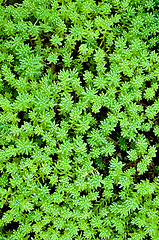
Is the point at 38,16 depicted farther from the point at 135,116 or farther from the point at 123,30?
the point at 135,116

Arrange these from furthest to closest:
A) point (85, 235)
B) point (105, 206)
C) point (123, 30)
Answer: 1. point (123, 30)
2. point (105, 206)
3. point (85, 235)

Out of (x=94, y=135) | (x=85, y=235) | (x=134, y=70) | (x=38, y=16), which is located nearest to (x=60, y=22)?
(x=38, y=16)

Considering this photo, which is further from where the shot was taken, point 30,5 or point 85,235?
point 30,5

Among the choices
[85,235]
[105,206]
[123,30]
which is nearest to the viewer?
[85,235]

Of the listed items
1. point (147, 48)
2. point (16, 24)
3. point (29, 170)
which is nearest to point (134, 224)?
point (29, 170)

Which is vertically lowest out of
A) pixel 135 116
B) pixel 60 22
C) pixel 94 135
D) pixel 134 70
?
pixel 94 135

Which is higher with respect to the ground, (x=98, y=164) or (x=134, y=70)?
(x=134, y=70)

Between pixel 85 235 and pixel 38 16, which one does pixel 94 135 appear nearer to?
pixel 85 235
